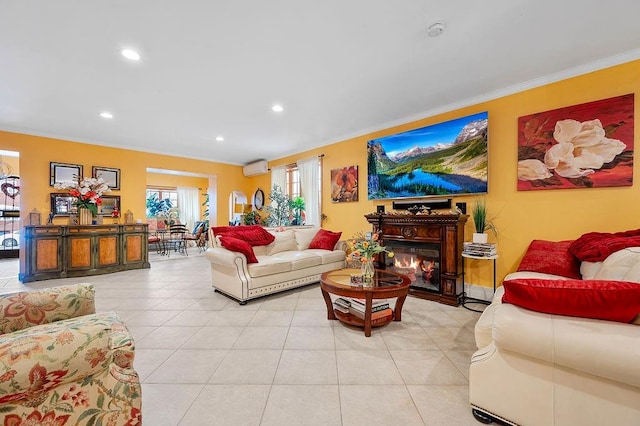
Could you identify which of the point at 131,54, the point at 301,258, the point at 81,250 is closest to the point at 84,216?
the point at 81,250

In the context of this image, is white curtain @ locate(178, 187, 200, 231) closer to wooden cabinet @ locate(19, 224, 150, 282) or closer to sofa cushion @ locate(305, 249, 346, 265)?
wooden cabinet @ locate(19, 224, 150, 282)

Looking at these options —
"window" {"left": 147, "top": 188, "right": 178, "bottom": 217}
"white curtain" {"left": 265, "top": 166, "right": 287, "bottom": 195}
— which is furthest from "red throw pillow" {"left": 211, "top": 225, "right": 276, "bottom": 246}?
"window" {"left": 147, "top": 188, "right": 178, "bottom": 217}

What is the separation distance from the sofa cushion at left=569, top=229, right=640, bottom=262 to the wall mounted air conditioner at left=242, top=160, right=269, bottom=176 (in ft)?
19.8

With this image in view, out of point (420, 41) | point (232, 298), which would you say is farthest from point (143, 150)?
point (420, 41)

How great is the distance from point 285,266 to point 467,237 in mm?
2557

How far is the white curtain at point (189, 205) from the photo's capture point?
10.1 meters

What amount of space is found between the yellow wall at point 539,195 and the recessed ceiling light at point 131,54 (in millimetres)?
3613

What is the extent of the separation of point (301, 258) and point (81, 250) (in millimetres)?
4306

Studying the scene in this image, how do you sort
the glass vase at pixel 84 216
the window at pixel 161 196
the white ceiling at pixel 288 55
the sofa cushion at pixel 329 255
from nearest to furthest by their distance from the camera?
the white ceiling at pixel 288 55 < the sofa cushion at pixel 329 255 < the glass vase at pixel 84 216 < the window at pixel 161 196

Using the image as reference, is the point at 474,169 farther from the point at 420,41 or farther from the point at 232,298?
the point at 232,298

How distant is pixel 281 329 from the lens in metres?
2.54

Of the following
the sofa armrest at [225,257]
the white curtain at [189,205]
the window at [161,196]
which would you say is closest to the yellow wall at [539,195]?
the sofa armrest at [225,257]

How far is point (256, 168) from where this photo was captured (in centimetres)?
696

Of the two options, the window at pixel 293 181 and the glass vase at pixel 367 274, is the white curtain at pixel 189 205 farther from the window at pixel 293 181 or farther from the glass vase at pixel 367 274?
the glass vase at pixel 367 274
